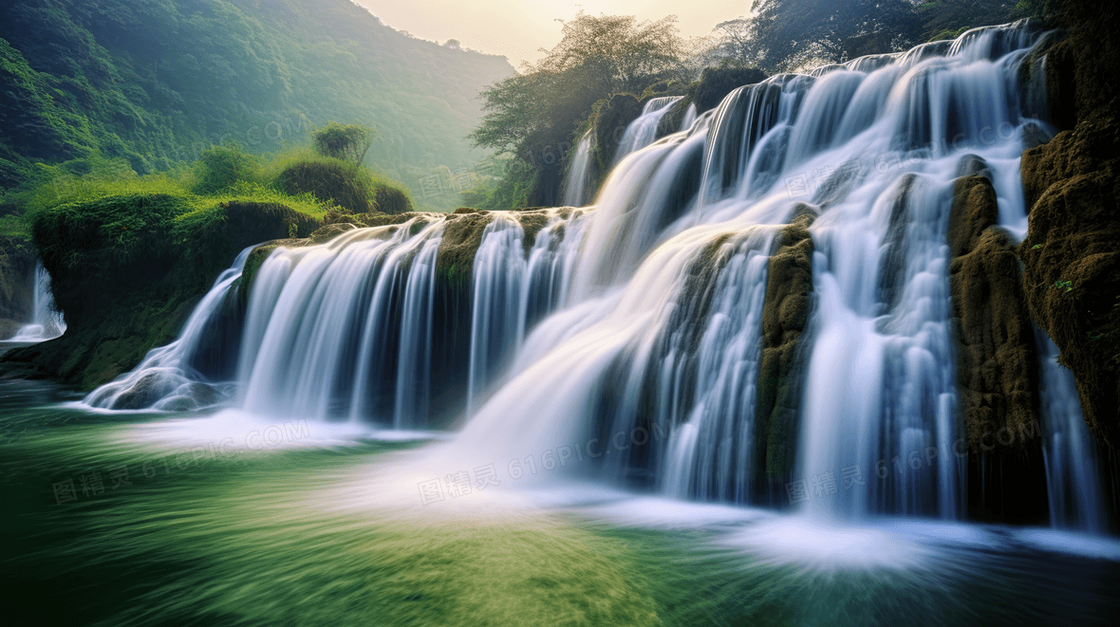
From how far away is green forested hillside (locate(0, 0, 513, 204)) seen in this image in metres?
24.6

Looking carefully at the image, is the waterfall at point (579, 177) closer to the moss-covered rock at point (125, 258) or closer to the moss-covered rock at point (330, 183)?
the moss-covered rock at point (125, 258)

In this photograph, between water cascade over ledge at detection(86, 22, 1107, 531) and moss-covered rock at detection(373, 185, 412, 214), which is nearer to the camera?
water cascade over ledge at detection(86, 22, 1107, 531)

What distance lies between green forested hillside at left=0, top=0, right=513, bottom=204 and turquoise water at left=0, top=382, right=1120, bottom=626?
2792 cm

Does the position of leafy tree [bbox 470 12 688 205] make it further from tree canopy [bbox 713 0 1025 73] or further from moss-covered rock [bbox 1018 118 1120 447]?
moss-covered rock [bbox 1018 118 1120 447]

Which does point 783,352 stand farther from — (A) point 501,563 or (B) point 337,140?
→ (B) point 337,140

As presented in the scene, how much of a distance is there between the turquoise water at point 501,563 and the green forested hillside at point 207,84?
91.6 ft

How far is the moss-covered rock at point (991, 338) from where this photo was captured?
2.79 meters

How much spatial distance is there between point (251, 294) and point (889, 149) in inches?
372

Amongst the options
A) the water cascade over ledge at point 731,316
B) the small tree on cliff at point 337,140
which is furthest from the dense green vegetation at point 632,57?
the water cascade over ledge at point 731,316

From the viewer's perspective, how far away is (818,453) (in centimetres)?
317

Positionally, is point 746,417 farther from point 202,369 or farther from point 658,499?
point 202,369

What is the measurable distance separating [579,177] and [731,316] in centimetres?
1080

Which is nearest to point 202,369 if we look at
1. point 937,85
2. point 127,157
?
point 937,85

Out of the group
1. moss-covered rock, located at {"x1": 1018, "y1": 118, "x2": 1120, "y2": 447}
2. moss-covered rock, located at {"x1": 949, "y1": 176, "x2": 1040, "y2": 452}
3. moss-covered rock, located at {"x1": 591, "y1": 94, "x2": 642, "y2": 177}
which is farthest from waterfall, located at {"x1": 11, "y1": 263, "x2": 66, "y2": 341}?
moss-covered rock, located at {"x1": 1018, "y1": 118, "x2": 1120, "y2": 447}
